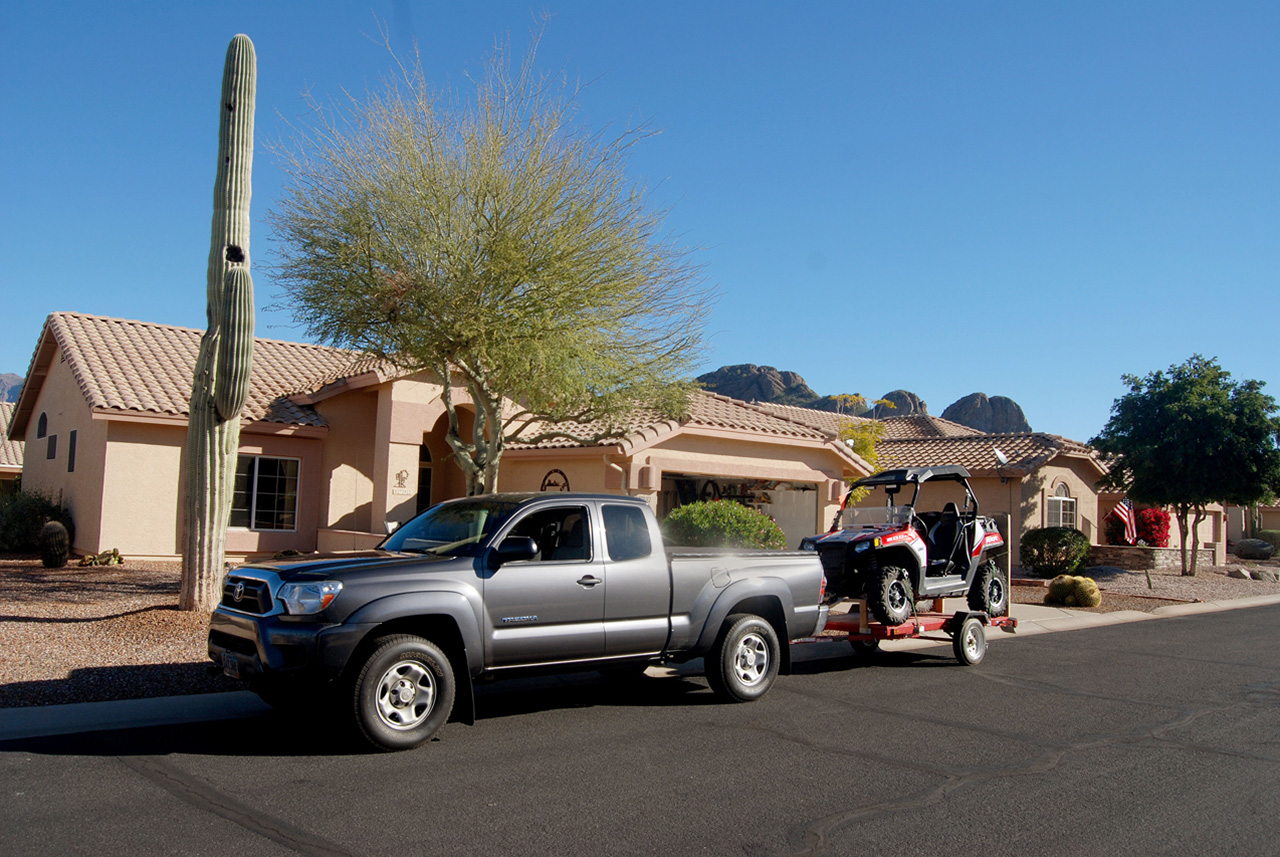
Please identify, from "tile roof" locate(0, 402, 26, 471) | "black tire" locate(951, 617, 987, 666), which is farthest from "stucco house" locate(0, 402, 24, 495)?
"black tire" locate(951, 617, 987, 666)

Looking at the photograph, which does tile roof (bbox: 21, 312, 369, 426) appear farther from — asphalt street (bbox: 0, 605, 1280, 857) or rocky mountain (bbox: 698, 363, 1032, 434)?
rocky mountain (bbox: 698, 363, 1032, 434)

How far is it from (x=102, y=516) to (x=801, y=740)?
50.1ft

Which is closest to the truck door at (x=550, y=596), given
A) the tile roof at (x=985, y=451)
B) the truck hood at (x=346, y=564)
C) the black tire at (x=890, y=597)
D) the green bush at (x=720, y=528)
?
the truck hood at (x=346, y=564)

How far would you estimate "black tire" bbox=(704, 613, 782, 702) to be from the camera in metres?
8.79

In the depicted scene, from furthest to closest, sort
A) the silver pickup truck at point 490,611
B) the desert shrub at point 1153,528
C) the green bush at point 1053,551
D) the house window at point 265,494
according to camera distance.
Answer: the desert shrub at point 1153,528
the green bush at point 1053,551
the house window at point 265,494
the silver pickup truck at point 490,611

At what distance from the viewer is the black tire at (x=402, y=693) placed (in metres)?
6.63

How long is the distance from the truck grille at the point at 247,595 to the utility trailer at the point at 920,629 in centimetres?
546

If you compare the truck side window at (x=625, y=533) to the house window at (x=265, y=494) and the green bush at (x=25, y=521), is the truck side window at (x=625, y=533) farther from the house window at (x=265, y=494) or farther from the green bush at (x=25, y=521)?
the green bush at (x=25, y=521)

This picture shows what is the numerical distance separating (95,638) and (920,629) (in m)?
9.10

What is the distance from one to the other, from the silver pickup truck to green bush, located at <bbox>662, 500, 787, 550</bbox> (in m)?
6.36

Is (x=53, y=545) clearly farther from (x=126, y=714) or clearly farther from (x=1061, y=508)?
(x=1061, y=508)

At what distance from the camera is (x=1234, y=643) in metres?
14.7

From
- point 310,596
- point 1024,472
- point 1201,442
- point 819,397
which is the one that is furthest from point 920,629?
point 819,397

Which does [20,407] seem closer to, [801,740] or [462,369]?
[462,369]
